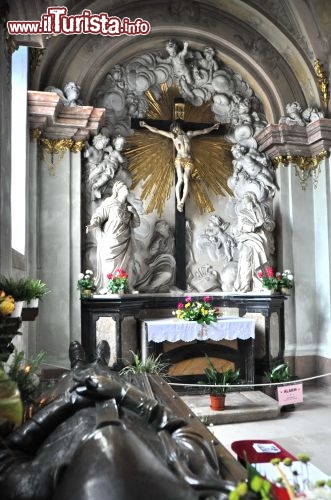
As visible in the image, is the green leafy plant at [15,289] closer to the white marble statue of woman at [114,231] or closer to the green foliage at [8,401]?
the green foliage at [8,401]

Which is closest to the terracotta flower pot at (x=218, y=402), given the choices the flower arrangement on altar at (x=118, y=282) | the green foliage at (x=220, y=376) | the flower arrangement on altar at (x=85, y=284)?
the green foliage at (x=220, y=376)

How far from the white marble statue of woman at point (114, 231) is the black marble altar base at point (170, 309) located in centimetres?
53

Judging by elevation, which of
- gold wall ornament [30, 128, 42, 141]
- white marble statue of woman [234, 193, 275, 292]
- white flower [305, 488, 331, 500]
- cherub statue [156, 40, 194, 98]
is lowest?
white flower [305, 488, 331, 500]

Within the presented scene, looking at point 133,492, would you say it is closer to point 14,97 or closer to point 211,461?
point 211,461

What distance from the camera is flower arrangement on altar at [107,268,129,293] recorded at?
8.15 metres

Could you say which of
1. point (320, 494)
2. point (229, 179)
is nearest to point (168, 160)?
point (229, 179)

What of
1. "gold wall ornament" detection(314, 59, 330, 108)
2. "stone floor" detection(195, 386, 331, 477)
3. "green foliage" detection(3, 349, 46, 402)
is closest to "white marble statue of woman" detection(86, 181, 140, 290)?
"stone floor" detection(195, 386, 331, 477)

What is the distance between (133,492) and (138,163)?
28.2 ft

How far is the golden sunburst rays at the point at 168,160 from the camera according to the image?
9.70 m

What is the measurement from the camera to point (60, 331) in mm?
8359

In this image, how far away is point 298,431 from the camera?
20.7ft

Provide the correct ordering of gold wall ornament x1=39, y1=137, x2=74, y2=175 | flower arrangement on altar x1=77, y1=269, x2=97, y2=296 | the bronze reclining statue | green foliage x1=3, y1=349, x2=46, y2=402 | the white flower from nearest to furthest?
the white flower < the bronze reclining statue < green foliage x1=3, y1=349, x2=46, y2=402 < flower arrangement on altar x1=77, y1=269, x2=97, y2=296 < gold wall ornament x1=39, y1=137, x2=74, y2=175

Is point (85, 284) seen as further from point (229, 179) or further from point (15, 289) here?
point (15, 289)

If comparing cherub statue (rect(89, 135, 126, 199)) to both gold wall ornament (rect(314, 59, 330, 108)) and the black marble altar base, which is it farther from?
gold wall ornament (rect(314, 59, 330, 108))
